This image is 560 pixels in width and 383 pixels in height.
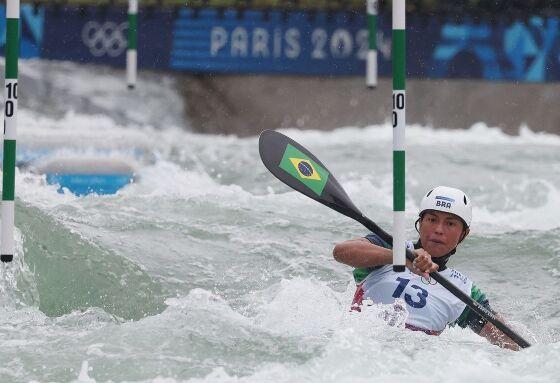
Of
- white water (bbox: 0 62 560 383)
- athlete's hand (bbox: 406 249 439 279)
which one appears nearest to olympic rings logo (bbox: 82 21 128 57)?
white water (bbox: 0 62 560 383)

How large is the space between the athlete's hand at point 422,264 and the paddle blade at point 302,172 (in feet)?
1.63

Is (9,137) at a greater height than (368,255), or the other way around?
(9,137)

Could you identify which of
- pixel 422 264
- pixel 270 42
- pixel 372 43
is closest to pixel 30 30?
pixel 270 42

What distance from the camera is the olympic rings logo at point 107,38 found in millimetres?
13891

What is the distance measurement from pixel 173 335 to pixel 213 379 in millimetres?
550

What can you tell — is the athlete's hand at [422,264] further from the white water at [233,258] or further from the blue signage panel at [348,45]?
the blue signage panel at [348,45]

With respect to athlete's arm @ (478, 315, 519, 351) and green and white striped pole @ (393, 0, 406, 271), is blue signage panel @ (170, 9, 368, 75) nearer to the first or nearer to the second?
athlete's arm @ (478, 315, 519, 351)

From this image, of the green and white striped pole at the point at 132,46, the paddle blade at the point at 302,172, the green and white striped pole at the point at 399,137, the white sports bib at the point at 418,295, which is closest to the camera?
the green and white striped pole at the point at 399,137

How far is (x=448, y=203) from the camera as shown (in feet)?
18.7

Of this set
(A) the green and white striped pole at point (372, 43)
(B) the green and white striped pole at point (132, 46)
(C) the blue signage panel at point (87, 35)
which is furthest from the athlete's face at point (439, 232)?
(C) the blue signage panel at point (87, 35)

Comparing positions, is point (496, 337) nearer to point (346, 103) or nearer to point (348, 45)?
point (346, 103)

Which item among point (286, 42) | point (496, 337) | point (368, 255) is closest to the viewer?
point (368, 255)

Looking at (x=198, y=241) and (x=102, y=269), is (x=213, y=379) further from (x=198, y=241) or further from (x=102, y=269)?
→ (x=198, y=241)

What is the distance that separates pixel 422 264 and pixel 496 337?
0.64m
